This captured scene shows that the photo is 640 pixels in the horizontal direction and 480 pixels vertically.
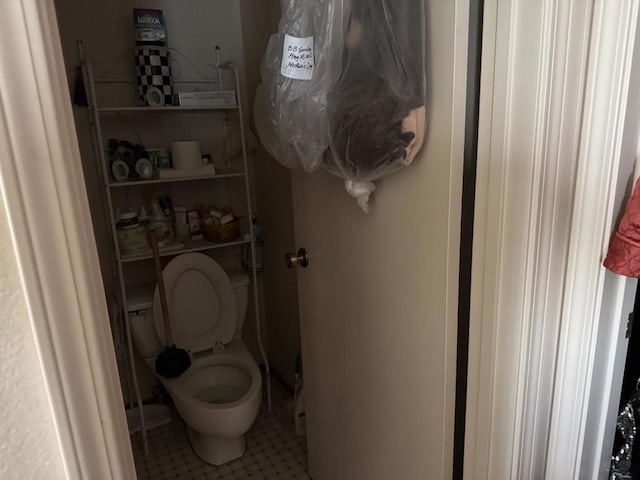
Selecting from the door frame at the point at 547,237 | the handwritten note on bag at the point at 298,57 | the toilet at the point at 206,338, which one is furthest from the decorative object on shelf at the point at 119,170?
the door frame at the point at 547,237

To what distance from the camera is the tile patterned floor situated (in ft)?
6.06

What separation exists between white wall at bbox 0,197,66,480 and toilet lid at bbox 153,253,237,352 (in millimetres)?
1485

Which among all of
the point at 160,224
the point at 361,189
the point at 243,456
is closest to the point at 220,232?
the point at 160,224

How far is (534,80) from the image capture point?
721 mm

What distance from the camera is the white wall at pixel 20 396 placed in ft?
1.37

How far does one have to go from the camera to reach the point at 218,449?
74.5 inches

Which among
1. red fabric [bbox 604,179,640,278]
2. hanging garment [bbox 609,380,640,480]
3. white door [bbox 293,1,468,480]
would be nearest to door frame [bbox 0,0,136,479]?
white door [bbox 293,1,468,480]

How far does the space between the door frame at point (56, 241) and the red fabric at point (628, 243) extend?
775 millimetres

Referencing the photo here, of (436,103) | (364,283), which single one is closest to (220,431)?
(364,283)

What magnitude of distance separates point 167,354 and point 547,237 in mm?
1597

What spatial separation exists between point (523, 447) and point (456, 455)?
175 mm

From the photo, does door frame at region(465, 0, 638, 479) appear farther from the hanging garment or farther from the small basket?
the small basket

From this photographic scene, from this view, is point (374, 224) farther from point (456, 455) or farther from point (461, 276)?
point (456, 455)

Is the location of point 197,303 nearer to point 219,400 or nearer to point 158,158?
point 219,400
